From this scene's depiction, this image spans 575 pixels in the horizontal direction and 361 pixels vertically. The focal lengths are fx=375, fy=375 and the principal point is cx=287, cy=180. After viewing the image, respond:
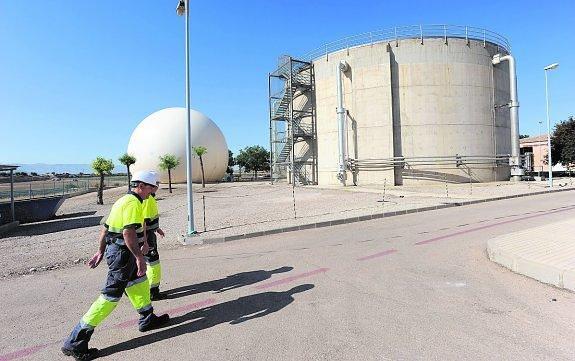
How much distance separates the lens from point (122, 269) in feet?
11.8

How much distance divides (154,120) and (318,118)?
21762mm

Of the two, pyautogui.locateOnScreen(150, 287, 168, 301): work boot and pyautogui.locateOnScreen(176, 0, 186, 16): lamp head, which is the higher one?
pyautogui.locateOnScreen(176, 0, 186, 16): lamp head

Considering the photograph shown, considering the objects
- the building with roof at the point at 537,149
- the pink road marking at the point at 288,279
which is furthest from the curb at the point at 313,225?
the building with roof at the point at 537,149

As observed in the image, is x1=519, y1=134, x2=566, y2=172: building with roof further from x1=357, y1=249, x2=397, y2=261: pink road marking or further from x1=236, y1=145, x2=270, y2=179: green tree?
x1=357, y1=249, x2=397, y2=261: pink road marking

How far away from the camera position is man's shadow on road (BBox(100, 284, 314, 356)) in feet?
11.9

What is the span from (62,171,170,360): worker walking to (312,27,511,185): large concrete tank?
27.2 metres

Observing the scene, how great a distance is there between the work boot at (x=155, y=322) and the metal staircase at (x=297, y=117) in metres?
29.1

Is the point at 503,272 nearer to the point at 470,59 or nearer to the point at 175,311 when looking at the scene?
the point at 175,311

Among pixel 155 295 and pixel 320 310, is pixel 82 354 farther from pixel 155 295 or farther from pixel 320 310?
pixel 320 310

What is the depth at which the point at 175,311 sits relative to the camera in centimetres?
440

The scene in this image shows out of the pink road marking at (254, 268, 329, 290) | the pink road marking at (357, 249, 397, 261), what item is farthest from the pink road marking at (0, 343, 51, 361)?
the pink road marking at (357, 249, 397, 261)

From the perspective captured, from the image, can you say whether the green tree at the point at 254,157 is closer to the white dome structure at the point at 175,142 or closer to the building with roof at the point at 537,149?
the white dome structure at the point at 175,142

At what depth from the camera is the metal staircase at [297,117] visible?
34.4 meters

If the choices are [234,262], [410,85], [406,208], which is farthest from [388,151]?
[234,262]
